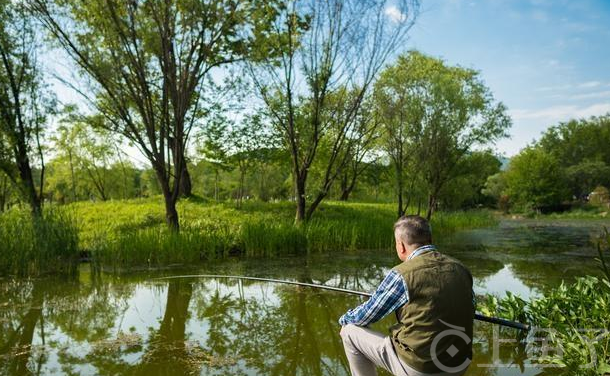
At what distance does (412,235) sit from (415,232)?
26 mm

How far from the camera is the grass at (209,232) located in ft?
34.3

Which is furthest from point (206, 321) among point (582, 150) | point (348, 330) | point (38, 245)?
point (582, 150)

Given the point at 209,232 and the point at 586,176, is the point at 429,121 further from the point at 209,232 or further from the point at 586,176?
the point at 586,176

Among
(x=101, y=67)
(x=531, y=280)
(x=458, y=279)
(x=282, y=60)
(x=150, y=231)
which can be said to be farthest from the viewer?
(x=282, y=60)

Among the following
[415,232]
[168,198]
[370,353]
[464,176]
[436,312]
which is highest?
[464,176]

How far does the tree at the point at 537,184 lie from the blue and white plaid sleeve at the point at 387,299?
4364 cm

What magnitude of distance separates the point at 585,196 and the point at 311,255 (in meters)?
47.9

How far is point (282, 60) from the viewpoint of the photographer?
1433cm

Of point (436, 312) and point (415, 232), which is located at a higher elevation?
point (415, 232)

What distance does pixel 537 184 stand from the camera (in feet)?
139

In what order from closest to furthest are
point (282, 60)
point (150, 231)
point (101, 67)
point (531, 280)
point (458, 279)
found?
point (458, 279) → point (531, 280) → point (150, 231) → point (101, 67) → point (282, 60)

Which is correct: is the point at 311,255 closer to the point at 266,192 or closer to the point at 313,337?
the point at 313,337

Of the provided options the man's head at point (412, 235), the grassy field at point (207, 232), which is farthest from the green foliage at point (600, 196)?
the man's head at point (412, 235)

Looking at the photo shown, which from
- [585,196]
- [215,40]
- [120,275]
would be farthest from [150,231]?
[585,196]
